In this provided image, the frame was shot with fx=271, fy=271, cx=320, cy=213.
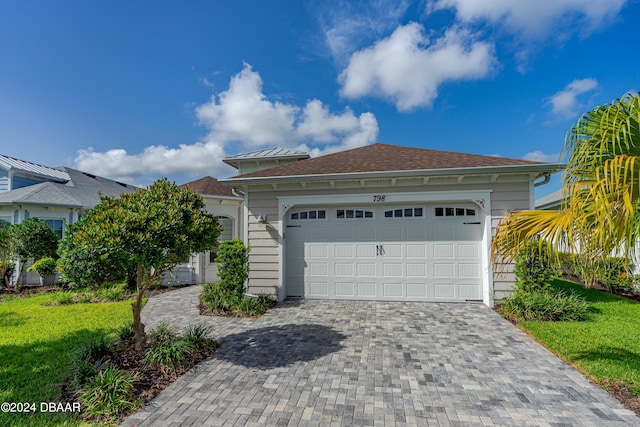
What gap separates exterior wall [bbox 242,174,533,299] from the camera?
6344 mm

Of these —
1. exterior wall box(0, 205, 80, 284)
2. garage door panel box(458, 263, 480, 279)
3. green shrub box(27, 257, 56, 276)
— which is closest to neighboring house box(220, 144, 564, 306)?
garage door panel box(458, 263, 480, 279)

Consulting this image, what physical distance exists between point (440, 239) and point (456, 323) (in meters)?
2.20

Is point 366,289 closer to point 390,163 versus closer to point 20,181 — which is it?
point 390,163

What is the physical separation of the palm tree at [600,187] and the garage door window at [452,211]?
4057 millimetres

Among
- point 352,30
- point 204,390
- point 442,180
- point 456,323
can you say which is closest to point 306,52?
point 352,30

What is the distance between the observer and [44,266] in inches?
364

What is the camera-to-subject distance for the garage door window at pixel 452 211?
22.4 feet

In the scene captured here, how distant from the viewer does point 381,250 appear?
23.4ft

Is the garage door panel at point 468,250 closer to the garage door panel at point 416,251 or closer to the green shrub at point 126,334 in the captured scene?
the garage door panel at point 416,251

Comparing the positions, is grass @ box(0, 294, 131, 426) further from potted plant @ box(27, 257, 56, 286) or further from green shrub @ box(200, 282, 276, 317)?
green shrub @ box(200, 282, 276, 317)

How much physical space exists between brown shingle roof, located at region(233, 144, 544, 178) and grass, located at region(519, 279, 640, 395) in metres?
3.43

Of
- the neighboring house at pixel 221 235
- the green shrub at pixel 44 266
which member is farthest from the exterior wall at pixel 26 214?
the neighboring house at pixel 221 235

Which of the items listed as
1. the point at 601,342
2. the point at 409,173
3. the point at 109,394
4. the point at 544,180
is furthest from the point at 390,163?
the point at 109,394

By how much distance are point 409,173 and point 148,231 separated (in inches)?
210
